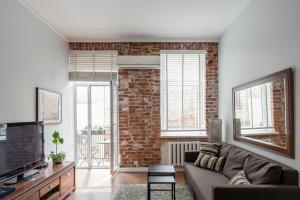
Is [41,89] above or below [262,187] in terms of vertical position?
above

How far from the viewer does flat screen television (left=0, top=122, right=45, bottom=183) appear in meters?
2.69

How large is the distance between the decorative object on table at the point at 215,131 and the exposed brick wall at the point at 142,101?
2.25 ft

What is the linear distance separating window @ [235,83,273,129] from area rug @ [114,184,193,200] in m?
1.41

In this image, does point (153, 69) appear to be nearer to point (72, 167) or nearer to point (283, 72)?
point (72, 167)

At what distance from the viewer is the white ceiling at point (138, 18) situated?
366cm

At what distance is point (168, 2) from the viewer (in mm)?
3605

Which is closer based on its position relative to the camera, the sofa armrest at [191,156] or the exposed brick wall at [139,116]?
the sofa armrest at [191,156]

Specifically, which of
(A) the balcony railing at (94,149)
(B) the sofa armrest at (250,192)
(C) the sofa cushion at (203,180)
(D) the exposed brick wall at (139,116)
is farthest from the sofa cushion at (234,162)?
(A) the balcony railing at (94,149)

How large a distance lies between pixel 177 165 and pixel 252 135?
2.23m

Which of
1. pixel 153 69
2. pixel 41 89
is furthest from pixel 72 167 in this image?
pixel 153 69

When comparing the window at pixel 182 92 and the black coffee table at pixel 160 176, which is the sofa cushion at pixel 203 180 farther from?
the window at pixel 182 92

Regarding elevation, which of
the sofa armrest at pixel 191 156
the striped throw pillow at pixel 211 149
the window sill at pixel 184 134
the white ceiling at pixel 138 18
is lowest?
the sofa armrest at pixel 191 156

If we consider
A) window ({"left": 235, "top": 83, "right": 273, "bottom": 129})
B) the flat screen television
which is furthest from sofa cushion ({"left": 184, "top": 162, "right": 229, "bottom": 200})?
the flat screen television

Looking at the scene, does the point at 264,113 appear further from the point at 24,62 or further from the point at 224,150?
the point at 24,62
